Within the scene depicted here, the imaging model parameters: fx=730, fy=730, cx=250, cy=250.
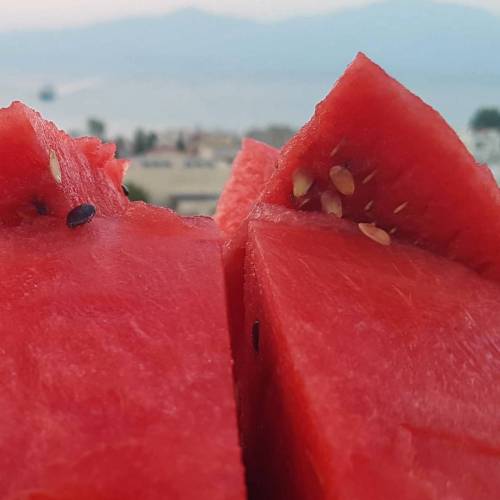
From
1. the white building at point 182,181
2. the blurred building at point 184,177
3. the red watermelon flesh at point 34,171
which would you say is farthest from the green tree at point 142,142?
the red watermelon flesh at point 34,171

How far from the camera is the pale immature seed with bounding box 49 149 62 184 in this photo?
2.83 feet

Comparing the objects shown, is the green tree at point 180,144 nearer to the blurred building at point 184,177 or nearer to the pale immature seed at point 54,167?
the blurred building at point 184,177

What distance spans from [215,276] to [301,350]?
15cm

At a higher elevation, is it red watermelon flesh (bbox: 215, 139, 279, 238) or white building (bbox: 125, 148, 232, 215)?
red watermelon flesh (bbox: 215, 139, 279, 238)

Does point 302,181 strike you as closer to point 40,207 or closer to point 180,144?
point 40,207

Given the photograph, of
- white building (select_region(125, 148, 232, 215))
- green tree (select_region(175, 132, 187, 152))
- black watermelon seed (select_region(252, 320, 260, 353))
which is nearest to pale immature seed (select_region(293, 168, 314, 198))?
black watermelon seed (select_region(252, 320, 260, 353))

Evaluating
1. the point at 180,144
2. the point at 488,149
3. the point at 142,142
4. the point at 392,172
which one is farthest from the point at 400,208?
the point at 142,142

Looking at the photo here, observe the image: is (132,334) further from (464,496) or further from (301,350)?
(464,496)

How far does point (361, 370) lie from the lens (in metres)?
0.70

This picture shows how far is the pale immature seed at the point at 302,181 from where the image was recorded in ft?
3.12

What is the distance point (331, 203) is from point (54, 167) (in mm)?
Answer: 347

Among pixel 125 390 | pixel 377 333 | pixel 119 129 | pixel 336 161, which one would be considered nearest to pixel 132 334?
pixel 125 390

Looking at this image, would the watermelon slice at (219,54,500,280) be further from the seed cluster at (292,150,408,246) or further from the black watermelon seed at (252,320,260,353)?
the black watermelon seed at (252,320,260,353)

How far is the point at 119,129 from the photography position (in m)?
9.96
